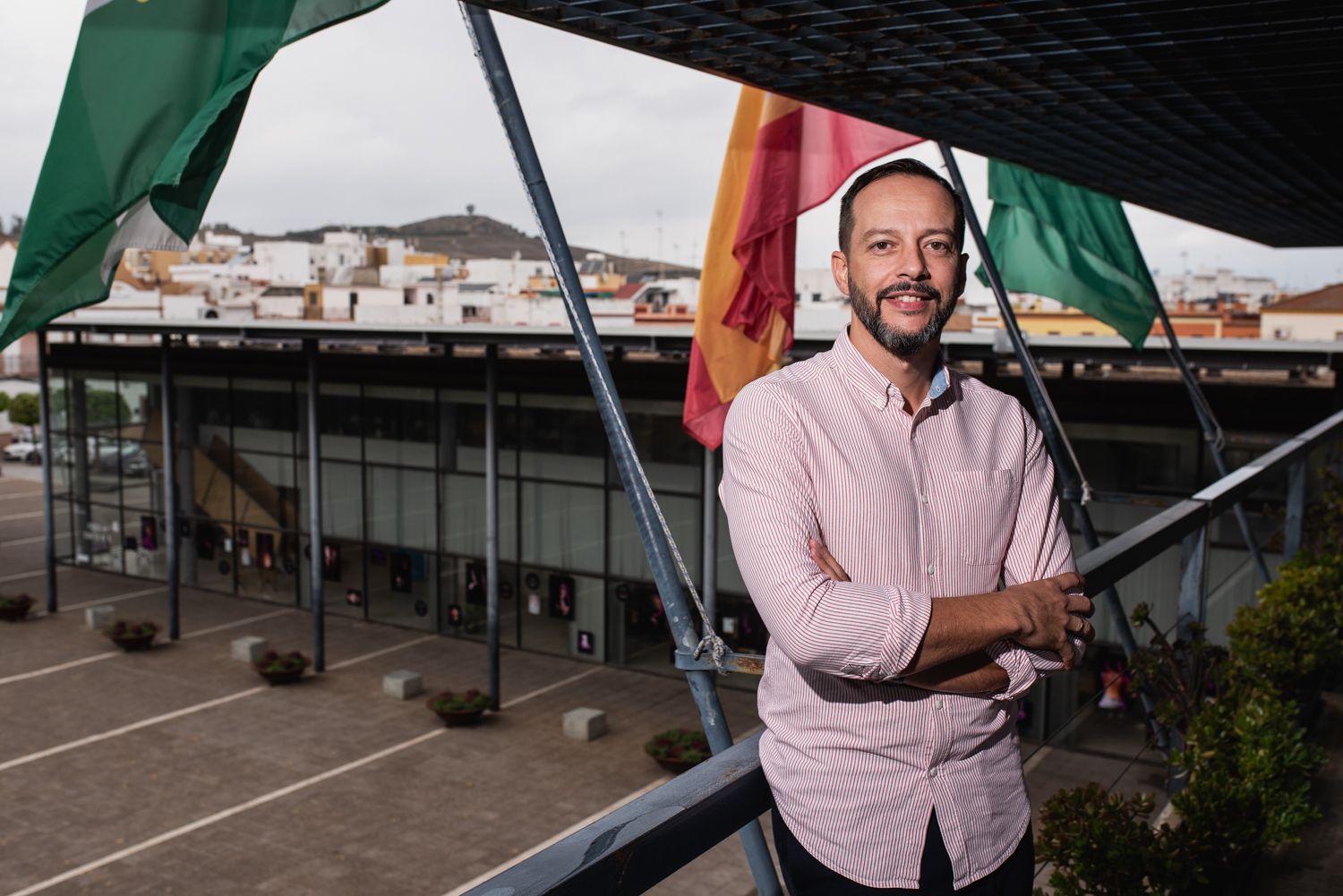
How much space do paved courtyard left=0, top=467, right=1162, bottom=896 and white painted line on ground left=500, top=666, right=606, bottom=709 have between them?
75 millimetres

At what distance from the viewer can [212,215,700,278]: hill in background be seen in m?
101

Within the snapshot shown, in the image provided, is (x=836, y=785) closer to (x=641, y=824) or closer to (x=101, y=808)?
(x=641, y=824)

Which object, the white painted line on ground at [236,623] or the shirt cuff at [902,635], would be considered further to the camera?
the white painted line on ground at [236,623]

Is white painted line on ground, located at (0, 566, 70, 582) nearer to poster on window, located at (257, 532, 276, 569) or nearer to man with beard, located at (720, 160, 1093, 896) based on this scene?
poster on window, located at (257, 532, 276, 569)

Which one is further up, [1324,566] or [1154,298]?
[1154,298]

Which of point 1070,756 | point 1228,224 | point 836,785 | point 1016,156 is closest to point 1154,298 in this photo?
point 1228,224

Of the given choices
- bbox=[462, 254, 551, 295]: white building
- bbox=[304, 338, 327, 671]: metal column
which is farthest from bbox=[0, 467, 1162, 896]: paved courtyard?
bbox=[462, 254, 551, 295]: white building

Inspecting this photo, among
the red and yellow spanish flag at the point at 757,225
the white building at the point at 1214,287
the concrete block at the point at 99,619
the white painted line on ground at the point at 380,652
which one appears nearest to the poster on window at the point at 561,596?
the white painted line on ground at the point at 380,652

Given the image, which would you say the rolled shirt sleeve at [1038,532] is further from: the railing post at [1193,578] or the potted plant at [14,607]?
the potted plant at [14,607]

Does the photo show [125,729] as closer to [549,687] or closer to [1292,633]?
A: [549,687]

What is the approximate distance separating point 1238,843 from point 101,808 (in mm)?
15401

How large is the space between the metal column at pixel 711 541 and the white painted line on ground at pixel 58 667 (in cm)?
1163

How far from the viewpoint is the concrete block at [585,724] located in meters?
18.2

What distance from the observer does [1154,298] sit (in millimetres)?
10500
